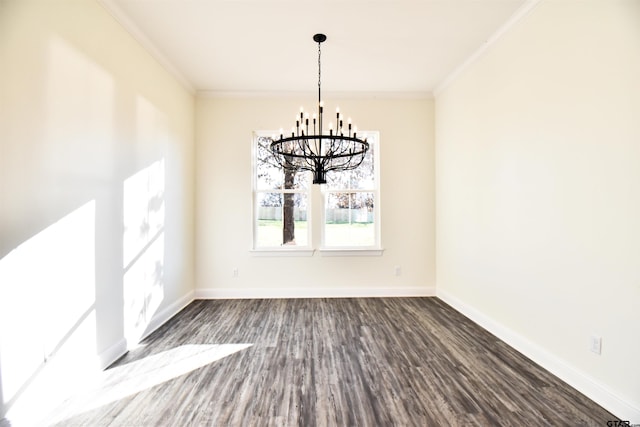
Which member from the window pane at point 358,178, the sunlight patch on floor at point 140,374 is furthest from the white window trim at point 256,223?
the sunlight patch on floor at point 140,374

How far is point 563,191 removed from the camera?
7.20ft

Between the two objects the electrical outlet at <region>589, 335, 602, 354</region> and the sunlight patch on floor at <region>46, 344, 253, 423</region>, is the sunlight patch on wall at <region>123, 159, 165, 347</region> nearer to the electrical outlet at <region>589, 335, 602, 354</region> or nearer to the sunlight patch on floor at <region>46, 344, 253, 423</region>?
the sunlight patch on floor at <region>46, 344, 253, 423</region>

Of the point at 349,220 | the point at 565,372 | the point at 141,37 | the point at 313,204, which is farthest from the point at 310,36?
the point at 565,372

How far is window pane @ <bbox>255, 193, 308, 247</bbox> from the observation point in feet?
14.6

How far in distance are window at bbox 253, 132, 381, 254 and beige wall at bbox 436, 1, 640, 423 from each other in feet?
4.76

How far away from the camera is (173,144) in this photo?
11.9 ft

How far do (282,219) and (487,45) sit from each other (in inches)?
126

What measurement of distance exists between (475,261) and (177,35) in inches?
153

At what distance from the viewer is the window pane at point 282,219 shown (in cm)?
444

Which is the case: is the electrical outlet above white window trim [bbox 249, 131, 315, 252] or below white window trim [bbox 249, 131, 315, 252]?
below

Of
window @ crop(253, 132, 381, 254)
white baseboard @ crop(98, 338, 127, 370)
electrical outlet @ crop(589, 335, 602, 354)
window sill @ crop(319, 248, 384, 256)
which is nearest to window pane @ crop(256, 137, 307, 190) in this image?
window @ crop(253, 132, 381, 254)

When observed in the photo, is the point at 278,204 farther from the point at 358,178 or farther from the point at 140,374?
the point at 140,374

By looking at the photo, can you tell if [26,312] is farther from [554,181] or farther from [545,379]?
[554,181]

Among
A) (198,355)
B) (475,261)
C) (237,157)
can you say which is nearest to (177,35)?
(237,157)
